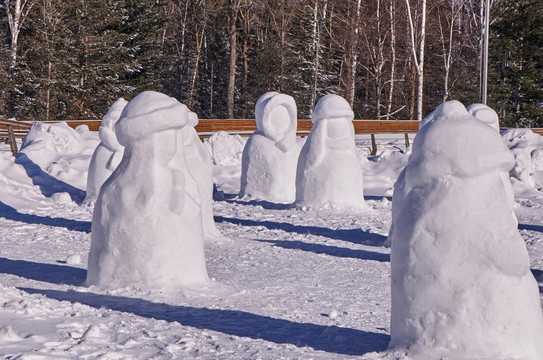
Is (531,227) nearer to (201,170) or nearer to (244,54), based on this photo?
(201,170)

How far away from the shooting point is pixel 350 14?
37.0 meters

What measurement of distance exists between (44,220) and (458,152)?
345 inches

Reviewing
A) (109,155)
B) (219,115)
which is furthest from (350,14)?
(109,155)

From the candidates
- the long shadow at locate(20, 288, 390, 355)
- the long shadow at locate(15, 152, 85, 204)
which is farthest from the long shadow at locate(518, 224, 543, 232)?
the long shadow at locate(15, 152, 85, 204)

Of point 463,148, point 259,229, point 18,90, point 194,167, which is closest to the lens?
point 463,148

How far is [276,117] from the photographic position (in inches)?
573

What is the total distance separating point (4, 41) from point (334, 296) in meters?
25.9

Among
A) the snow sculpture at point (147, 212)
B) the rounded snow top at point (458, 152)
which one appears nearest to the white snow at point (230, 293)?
the snow sculpture at point (147, 212)

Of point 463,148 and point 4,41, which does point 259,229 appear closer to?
point 463,148

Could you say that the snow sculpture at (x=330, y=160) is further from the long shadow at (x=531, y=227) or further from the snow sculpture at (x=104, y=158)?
the snow sculpture at (x=104, y=158)

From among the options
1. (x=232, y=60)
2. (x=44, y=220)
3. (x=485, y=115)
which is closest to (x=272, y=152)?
(x=485, y=115)

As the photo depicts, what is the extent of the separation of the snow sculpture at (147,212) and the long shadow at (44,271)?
2.17 feet

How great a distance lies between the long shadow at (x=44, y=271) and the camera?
24.4 feet

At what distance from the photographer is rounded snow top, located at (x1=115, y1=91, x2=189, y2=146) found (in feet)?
21.9
